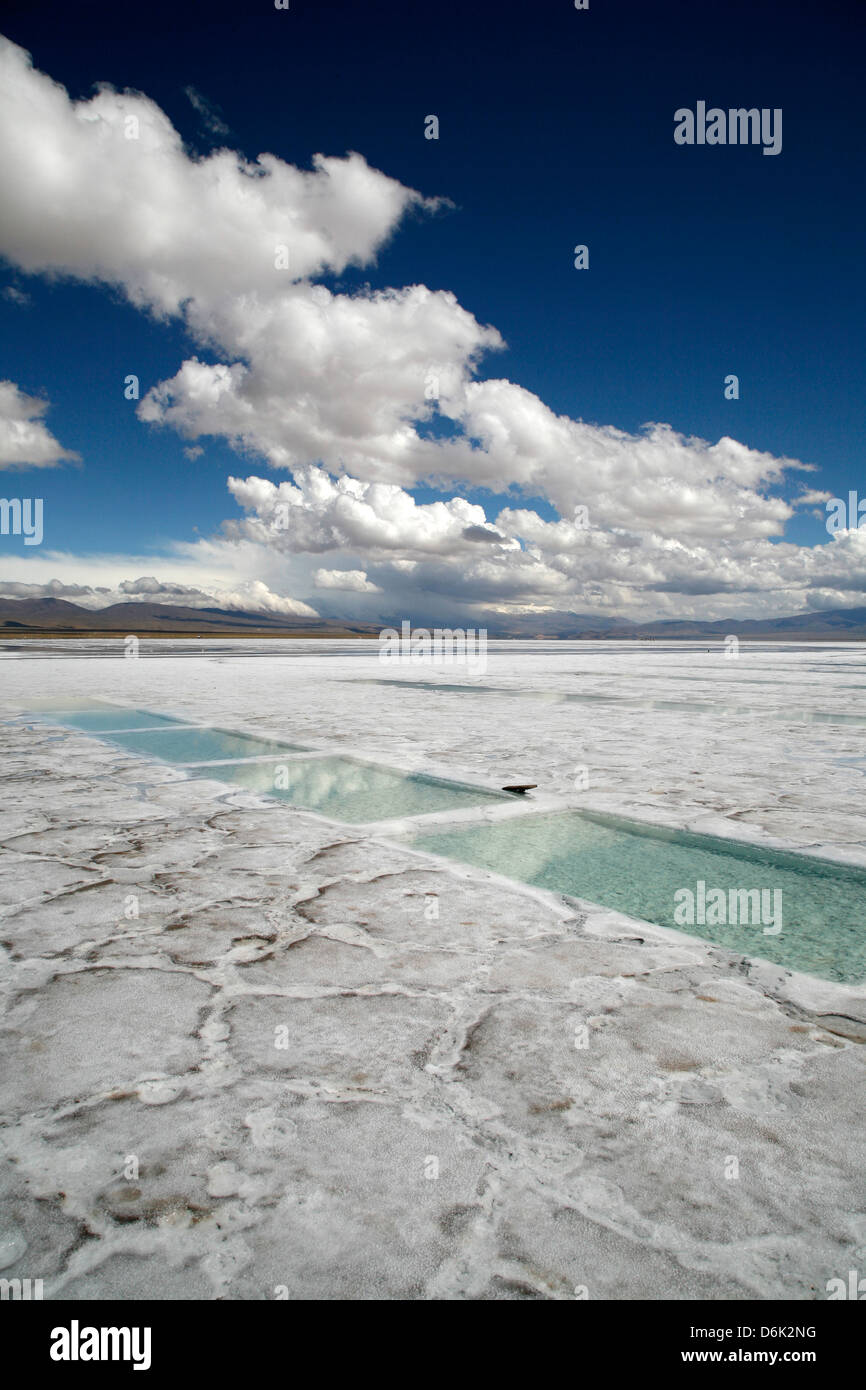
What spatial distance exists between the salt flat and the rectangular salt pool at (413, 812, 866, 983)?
7.4 inches

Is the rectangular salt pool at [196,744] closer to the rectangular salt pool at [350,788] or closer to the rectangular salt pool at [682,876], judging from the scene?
the rectangular salt pool at [350,788]

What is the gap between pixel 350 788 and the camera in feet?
16.1

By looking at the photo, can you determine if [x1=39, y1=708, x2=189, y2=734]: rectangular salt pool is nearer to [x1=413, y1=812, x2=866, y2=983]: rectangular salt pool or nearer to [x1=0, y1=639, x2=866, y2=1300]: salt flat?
[x1=0, y1=639, x2=866, y2=1300]: salt flat

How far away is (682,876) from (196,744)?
16.3ft

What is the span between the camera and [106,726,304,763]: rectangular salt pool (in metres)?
6.12

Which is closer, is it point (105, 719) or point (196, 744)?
point (196, 744)

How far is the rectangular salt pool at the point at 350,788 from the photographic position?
Answer: 4338 millimetres

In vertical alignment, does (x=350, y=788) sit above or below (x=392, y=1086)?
above

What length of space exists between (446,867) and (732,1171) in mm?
1905

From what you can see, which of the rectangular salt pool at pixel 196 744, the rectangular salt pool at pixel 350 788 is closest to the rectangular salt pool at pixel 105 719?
the rectangular salt pool at pixel 196 744

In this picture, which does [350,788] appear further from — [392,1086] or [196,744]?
[392,1086]

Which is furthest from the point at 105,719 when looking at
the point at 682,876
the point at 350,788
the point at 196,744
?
the point at 682,876

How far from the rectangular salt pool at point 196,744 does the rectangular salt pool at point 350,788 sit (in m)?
0.49
